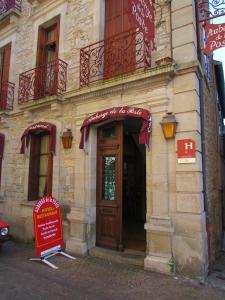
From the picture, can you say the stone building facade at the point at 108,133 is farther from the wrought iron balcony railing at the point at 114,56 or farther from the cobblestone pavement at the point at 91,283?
the cobblestone pavement at the point at 91,283

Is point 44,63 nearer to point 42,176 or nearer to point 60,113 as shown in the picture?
point 60,113

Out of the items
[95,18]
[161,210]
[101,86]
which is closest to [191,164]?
[161,210]

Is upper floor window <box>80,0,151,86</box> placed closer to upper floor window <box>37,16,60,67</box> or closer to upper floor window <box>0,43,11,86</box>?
upper floor window <box>37,16,60,67</box>

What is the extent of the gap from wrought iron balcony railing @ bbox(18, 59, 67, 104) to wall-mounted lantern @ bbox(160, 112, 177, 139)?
120 inches

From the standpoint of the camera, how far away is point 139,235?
6.83 metres

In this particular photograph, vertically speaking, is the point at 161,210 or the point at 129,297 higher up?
the point at 161,210

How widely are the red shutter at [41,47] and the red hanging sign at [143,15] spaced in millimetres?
3888

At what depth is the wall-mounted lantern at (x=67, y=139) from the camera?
20.6 ft

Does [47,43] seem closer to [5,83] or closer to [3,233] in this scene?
[5,83]

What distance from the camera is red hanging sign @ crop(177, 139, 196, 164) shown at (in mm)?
4594

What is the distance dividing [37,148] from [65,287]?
4208 millimetres

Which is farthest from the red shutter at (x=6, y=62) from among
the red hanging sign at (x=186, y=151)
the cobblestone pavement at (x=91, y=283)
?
the red hanging sign at (x=186, y=151)

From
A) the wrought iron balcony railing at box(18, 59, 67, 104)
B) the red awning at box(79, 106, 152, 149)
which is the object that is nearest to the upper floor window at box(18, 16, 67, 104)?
the wrought iron balcony railing at box(18, 59, 67, 104)

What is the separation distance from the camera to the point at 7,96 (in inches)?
321
